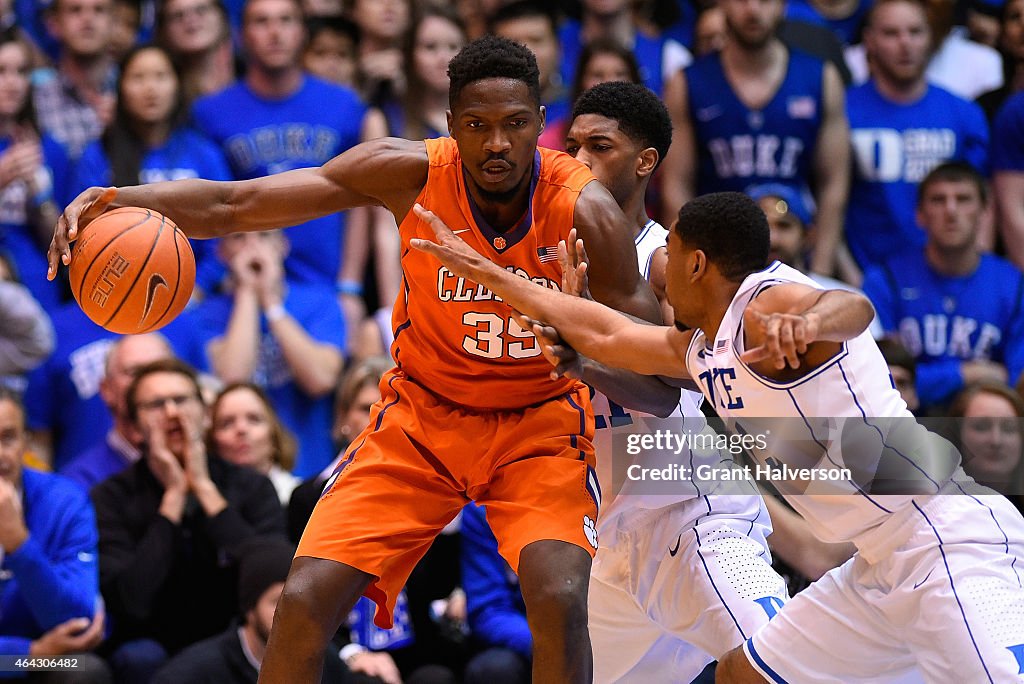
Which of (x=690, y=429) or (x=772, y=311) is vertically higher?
(x=772, y=311)

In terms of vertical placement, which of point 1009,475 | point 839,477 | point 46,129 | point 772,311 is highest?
point 46,129


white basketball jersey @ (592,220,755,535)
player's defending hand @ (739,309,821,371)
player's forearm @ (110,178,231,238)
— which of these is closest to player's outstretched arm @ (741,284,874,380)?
player's defending hand @ (739,309,821,371)

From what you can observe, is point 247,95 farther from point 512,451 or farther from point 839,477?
point 839,477

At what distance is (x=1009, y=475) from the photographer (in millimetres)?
6223

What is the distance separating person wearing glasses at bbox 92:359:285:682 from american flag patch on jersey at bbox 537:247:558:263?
2438 mm

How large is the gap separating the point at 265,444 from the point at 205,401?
40cm

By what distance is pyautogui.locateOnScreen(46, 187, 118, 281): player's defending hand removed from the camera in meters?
4.57

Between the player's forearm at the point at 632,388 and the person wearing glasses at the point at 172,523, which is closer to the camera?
the player's forearm at the point at 632,388

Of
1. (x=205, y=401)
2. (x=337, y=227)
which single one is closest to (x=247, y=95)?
(x=337, y=227)

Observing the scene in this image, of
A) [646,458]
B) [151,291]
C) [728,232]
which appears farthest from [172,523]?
[728,232]

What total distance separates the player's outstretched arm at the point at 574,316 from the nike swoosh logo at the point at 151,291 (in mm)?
885

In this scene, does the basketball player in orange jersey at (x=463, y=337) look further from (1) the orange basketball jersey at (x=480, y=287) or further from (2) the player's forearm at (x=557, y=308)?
(2) the player's forearm at (x=557, y=308)

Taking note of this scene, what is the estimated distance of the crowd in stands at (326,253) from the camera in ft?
20.5

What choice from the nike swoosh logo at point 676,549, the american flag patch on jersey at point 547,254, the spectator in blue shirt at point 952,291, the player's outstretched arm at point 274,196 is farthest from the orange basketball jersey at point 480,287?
the spectator in blue shirt at point 952,291
